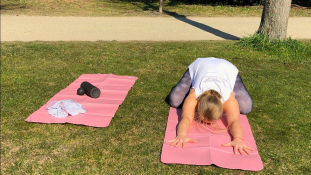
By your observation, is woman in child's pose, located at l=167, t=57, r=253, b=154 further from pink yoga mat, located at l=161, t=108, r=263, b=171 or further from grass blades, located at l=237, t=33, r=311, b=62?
grass blades, located at l=237, t=33, r=311, b=62

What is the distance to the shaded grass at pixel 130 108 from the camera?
3.35 meters

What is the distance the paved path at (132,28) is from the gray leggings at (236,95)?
15.4ft

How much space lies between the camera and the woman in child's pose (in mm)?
3715

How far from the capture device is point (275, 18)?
7727 mm

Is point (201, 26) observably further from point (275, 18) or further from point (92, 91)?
point (92, 91)

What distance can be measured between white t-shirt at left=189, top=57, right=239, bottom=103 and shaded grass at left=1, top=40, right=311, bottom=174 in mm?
623

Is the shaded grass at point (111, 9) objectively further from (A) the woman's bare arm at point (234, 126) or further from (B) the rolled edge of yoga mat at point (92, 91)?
(A) the woman's bare arm at point (234, 126)

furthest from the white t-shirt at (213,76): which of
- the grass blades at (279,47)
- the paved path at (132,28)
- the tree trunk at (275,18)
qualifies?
the paved path at (132,28)

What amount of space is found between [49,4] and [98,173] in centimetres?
1319

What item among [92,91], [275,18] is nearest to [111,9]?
[275,18]

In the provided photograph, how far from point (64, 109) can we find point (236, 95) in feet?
7.87

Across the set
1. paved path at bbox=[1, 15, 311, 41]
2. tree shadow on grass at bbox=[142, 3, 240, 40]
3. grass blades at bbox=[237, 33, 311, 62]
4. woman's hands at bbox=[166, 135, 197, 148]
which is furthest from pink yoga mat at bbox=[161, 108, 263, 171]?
tree shadow on grass at bbox=[142, 3, 240, 40]

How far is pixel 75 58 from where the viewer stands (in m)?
6.96

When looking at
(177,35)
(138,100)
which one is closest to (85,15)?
(177,35)
